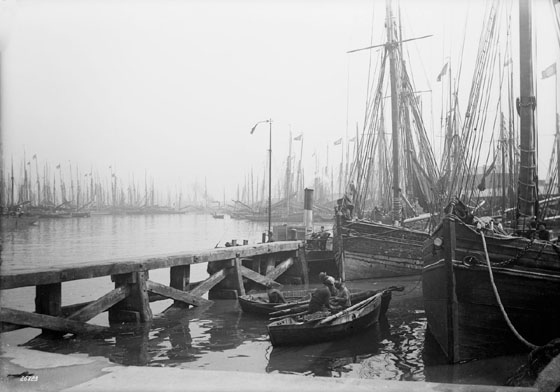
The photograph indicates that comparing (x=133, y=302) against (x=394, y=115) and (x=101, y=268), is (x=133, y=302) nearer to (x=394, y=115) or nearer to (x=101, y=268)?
(x=101, y=268)

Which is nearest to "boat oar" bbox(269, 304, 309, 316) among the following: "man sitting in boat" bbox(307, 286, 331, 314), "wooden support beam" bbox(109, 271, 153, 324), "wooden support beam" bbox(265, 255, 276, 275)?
"man sitting in boat" bbox(307, 286, 331, 314)

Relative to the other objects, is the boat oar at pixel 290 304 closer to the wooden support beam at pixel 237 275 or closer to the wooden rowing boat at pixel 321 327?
the wooden rowing boat at pixel 321 327

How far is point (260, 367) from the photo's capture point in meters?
9.55

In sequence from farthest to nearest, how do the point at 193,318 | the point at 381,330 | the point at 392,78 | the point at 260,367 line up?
the point at 392,78 → the point at 193,318 → the point at 381,330 → the point at 260,367

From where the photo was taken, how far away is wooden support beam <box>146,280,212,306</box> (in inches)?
520

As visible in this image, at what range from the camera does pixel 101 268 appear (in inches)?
465

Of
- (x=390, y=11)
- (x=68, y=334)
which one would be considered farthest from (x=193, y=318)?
(x=390, y=11)

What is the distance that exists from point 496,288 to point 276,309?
20.6 ft

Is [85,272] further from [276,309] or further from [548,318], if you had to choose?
[548,318]

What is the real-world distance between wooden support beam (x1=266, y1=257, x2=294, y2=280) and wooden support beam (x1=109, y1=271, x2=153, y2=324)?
739 cm

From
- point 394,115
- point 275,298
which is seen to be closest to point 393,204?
point 394,115

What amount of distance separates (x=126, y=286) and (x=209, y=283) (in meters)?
3.64

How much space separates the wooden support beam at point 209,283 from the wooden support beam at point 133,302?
7.97 feet

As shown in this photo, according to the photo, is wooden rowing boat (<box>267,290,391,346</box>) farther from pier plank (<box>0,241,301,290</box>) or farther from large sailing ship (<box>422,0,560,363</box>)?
pier plank (<box>0,241,301,290</box>)
